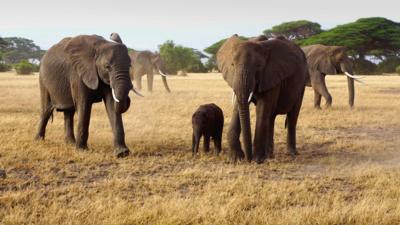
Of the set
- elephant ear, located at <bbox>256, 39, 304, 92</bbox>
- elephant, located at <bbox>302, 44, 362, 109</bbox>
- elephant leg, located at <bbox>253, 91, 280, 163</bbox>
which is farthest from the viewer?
elephant, located at <bbox>302, 44, 362, 109</bbox>

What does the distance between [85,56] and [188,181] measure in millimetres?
3594

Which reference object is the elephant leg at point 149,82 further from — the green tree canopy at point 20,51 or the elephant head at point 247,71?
the green tree canopy at point 20,51

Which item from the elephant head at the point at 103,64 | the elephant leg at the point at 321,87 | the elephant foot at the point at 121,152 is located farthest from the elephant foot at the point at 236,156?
the elephant leg at the point at 321,87

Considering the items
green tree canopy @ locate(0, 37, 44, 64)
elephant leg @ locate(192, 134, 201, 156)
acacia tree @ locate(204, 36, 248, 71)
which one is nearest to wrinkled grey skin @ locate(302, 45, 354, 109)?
elephant leg @ locate(192, 134, 201, 156)

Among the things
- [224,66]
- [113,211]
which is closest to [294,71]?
[224,66]

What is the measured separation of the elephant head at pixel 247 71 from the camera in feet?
26.8

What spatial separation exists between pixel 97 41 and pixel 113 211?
15.4 ft

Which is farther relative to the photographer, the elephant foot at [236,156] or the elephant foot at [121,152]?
the elephant foot at [121,152]

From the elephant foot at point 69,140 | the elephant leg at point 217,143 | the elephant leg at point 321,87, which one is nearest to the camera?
the elephant leg at point 217,143

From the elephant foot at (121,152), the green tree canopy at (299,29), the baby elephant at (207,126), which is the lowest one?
the elephant foot at (121,152)

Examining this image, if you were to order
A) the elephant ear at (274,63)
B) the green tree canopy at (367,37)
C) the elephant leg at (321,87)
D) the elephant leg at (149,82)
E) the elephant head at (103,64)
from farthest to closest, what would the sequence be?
the green tree canopy at (367,37)
the elephant leg at (149,82)
the elephant leg at (321,87)
the elephant head at (103,64)
the elephant ear at (274,63)

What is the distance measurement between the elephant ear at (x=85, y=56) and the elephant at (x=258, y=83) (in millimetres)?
2251

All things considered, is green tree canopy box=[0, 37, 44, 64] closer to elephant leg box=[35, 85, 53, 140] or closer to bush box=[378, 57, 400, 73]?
bush box=[378, 57, 400, 73]

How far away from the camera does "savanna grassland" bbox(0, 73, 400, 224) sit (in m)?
5.64
